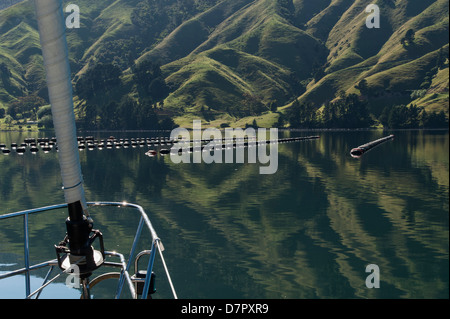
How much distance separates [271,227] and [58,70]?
46.5 m

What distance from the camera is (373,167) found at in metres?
112

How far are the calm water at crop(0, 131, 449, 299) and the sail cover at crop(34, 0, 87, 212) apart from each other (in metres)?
26.0

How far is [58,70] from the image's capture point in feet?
30.7

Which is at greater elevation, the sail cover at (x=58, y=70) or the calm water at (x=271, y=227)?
the sail cover at (x=58, y=70)

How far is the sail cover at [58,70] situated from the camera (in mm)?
9273

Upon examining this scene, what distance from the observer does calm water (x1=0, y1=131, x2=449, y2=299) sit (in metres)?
36.3

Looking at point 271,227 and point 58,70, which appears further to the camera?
point 271,227

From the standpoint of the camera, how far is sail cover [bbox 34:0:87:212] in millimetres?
9273

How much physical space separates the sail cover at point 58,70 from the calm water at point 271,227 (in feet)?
85.3

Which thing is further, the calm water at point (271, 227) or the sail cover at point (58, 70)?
the calm water at point (271, 227)

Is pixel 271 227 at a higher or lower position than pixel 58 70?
lower

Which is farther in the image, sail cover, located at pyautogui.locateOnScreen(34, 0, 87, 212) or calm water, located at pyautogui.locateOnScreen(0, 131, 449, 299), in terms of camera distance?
calm water, located at pyautogui.locateOnScreen(0, 131, 449, 299)

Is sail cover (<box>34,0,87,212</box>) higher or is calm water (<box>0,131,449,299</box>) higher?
sail cover (<box>34,0,87,212</box>)

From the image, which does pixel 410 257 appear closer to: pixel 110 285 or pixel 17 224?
pixel 110 285
